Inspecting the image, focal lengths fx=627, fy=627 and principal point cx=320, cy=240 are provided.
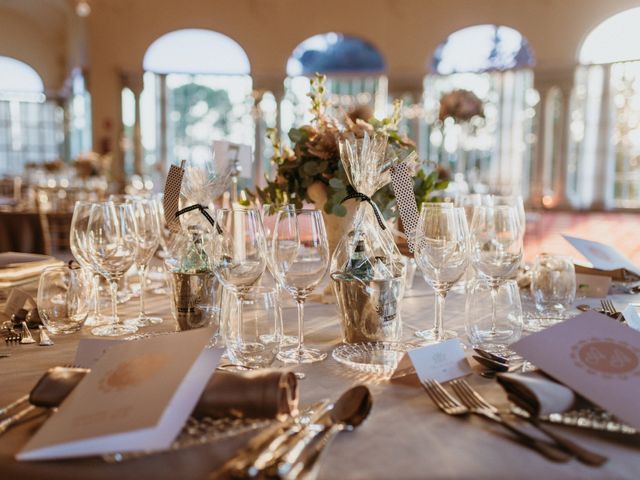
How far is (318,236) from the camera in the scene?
4.07ft

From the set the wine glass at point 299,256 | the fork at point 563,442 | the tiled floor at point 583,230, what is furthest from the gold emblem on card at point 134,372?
the tiled floor at point 583,230

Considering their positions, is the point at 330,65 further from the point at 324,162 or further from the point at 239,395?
the point at 239,395

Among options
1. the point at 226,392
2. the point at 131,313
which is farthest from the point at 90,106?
the point at 226,392

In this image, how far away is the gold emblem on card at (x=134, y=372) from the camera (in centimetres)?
83

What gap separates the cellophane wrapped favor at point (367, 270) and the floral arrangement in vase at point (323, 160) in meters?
0.26

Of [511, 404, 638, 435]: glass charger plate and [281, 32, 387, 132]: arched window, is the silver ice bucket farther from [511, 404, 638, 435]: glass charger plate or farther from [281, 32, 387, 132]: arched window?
[281, 32, 387, 132]: arched window

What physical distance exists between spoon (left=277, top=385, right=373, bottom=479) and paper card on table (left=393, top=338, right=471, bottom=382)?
0.50ft

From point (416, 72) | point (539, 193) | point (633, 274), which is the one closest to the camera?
point (633, 274)

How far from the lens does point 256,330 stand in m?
1.14

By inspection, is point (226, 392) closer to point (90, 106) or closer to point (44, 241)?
point (44, 241)

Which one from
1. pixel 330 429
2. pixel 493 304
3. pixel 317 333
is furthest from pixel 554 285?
pixel 330 429

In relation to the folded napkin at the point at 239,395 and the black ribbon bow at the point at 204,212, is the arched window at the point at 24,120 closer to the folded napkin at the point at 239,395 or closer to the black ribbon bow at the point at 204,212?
the black ribbon bow at the point at 204,212

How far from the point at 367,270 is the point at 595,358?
497 millimetres

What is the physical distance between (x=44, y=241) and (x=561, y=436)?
2.83m
